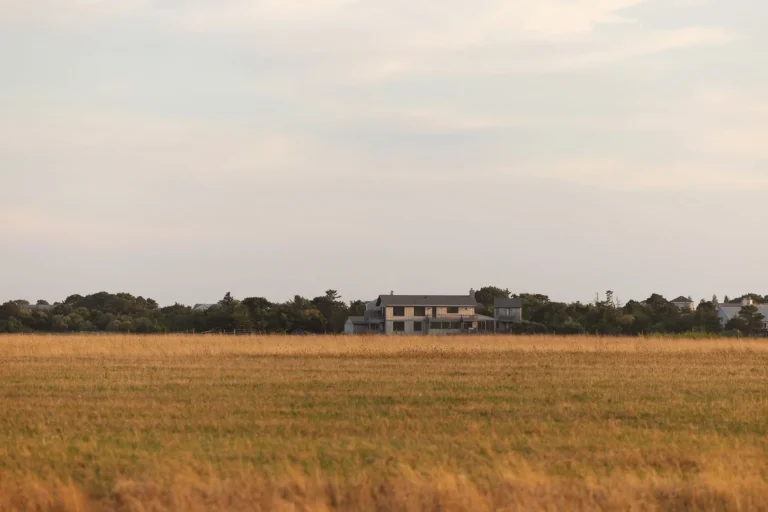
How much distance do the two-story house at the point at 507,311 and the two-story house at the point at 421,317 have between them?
0.91 meters

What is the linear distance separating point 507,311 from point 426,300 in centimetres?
957

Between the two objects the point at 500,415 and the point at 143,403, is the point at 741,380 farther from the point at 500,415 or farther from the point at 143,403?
the point at 143,403

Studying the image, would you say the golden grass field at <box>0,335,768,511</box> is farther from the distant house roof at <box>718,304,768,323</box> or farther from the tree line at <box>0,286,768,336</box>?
the distant house roof at <box>718,304,768,323</box>

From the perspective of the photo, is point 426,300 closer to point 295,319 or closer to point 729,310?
point 295,319

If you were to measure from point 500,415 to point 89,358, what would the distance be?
895 inches

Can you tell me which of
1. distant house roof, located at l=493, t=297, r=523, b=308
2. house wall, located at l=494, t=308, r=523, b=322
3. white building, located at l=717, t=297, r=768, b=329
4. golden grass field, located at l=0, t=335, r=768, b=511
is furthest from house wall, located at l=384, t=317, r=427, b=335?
golden grass field, located at l=0, t=335, r=768, b=511

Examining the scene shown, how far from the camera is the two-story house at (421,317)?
365 ft

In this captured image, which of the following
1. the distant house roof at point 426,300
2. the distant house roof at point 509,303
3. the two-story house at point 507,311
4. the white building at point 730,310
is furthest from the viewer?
the white building at point 730,310

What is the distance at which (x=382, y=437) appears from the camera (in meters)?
15.4

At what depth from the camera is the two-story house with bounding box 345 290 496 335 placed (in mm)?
111188

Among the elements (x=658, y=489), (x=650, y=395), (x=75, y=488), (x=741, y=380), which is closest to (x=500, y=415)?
(x=650, y=395)

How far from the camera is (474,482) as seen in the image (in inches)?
469

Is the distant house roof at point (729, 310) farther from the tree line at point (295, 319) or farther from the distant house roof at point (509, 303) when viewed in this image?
the distant house roof at point (509, 303)

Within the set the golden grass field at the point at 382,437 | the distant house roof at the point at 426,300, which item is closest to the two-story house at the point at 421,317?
the distant house roof at the point at 426,300
